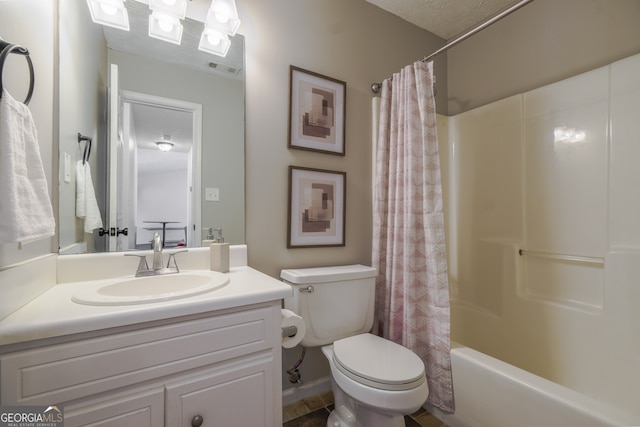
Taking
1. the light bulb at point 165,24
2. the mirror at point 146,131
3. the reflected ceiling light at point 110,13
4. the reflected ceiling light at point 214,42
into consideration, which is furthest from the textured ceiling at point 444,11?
A: the reflected ceiling light at point 110,13

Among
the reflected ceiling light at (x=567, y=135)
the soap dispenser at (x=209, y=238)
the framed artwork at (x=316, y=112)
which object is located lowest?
the soap dispenser at (x=209, y=238)

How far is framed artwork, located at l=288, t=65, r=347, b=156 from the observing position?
1.55 m

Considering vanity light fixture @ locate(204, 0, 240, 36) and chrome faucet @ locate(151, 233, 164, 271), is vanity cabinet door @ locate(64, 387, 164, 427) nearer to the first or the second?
chrome faucet @ locate(151, 233, 164, 271)

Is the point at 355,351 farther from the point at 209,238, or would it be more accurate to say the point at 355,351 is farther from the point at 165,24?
the point at 165,24

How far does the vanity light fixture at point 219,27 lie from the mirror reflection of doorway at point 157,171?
32cm

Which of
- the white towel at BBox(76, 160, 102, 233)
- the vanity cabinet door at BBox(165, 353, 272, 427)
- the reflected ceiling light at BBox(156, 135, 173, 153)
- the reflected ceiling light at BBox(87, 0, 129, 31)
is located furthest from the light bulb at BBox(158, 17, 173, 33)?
the vanity cabinet door at BBox(165, 353, 272, 427)

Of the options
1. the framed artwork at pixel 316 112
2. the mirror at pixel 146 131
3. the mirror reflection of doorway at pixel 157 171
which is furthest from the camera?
the framed artwork at pixel 316 112

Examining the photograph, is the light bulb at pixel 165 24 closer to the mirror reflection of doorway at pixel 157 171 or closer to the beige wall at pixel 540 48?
the mirror reflection of doorway at pixel 157 171

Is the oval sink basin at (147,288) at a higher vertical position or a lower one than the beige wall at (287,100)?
lower

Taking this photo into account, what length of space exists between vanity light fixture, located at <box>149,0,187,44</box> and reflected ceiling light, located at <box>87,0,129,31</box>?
10cm

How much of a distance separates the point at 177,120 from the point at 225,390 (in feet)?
3.91

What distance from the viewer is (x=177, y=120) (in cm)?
132

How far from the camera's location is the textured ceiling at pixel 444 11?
182cm

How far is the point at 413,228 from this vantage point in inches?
57.5
